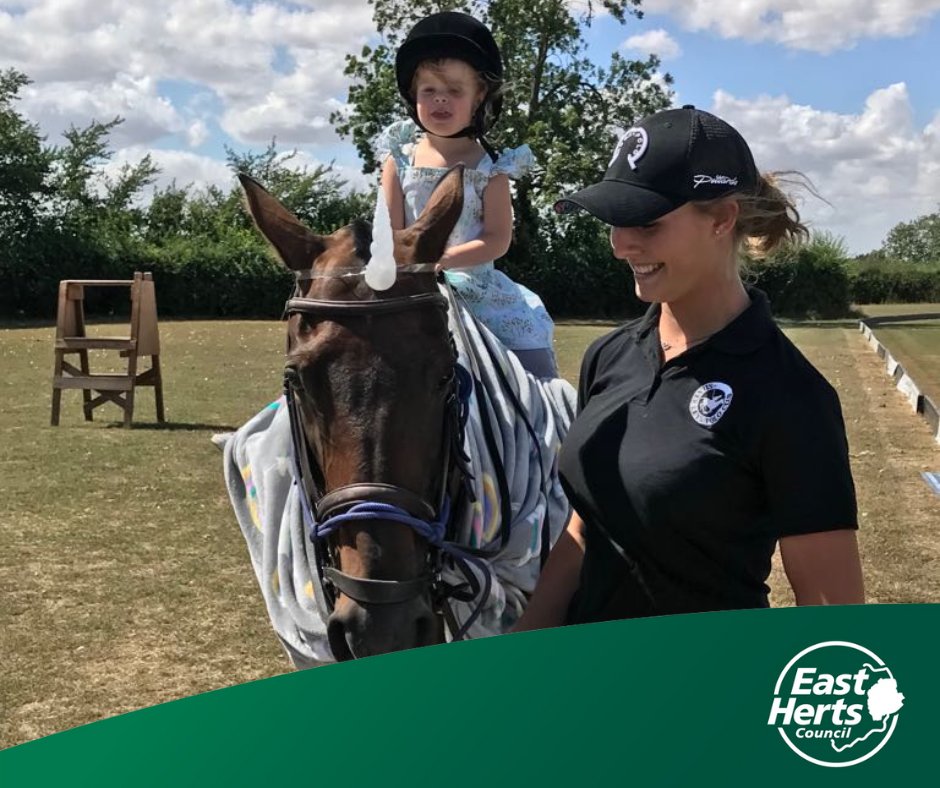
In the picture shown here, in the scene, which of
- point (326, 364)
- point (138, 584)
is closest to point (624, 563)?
point (326, 364)

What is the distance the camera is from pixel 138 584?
754 centimetres

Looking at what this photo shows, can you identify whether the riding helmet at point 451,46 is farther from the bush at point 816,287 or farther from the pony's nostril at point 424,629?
the bush at point 816,287

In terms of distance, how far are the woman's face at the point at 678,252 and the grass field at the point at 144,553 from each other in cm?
442

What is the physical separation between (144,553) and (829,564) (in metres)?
7.30

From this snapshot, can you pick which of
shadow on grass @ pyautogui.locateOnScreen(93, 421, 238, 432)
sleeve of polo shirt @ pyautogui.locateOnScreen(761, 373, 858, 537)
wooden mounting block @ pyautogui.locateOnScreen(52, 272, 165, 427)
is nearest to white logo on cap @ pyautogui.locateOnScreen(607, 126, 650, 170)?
sleeve of polo shirt @ pyautogui.locateOnScreen(761, 373, 858, 537)

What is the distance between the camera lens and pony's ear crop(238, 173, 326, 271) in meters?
2.87

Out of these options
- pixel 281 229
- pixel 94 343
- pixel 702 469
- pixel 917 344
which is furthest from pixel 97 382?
pixel 917 344

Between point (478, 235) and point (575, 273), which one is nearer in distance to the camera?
point (478, 235)

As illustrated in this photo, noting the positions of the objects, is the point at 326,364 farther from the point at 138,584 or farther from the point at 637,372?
the point at 138,584

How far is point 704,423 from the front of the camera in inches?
79.0

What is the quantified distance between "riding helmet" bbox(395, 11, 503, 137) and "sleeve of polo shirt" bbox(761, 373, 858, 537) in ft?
7.25

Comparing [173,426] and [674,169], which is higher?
[674,169]

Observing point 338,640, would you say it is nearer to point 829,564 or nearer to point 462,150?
point 829,564

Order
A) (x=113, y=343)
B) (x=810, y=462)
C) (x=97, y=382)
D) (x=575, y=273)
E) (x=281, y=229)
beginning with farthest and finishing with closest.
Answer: (x=575, y=273), (x=97, y=382), (x=113, y=343), (x=281, y=229), (x=810, y=462)
